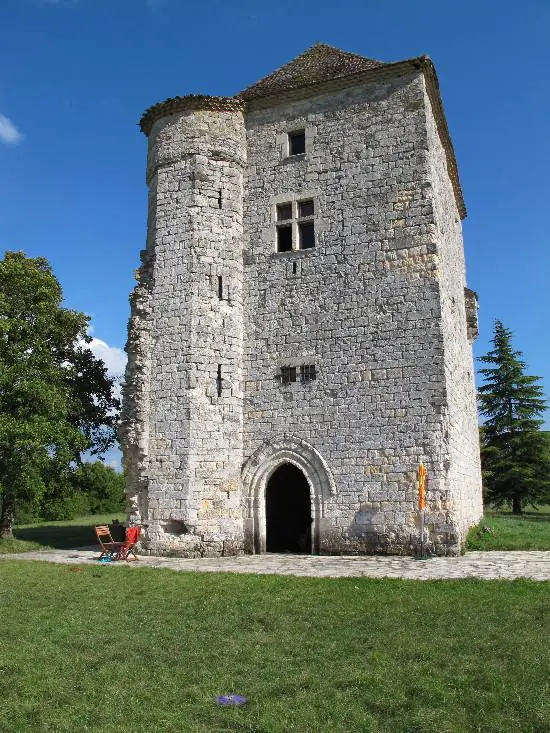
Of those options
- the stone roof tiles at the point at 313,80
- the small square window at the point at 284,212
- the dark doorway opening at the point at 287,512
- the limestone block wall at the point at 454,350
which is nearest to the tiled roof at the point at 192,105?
the stone roof tiles at the point at 313,80

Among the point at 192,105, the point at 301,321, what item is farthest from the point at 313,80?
the point at 301,321

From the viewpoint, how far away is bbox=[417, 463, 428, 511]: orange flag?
11508mm

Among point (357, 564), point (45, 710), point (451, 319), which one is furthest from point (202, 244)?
point (45, 710)

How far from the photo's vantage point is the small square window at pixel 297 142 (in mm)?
14953

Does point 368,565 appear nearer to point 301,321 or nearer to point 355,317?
point 355,317

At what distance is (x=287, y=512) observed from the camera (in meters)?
16.3

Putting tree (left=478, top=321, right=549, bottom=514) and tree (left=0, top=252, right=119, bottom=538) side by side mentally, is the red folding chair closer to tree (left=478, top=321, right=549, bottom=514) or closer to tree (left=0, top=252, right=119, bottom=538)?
tree (left=0, top=252, right=119, bottom=538)

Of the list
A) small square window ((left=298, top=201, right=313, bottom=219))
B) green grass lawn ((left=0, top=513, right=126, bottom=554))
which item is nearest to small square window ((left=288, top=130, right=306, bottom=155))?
small square window ((left=298, top=201, right=313, bottom=219))

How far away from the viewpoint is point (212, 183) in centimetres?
1454

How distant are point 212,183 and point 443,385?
720cm

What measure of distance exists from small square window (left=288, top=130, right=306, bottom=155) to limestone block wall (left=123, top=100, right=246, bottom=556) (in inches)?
47.0

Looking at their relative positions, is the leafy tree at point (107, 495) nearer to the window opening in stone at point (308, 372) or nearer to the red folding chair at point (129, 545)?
the red folding chair at point (129, 545)

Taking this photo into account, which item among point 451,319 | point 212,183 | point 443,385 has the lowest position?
point 443,385

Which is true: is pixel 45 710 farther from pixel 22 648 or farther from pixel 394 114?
pixel 394 114
